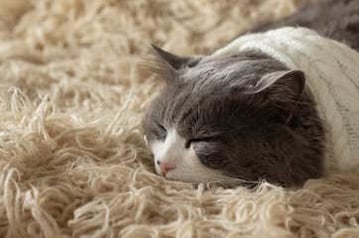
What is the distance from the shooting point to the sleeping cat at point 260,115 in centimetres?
112

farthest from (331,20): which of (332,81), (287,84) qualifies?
(287,84)

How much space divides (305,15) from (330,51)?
0.93 feet

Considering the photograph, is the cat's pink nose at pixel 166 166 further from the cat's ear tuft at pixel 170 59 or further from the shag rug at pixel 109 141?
the cat's ear tuft at pixel 170 59

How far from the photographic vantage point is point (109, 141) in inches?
49.1

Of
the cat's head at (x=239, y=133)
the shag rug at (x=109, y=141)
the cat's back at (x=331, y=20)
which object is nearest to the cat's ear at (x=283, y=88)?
the cat's head at (x=239, y=133)

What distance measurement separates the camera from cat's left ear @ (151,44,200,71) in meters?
1.27

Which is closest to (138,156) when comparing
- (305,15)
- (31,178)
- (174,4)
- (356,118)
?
(31,178)

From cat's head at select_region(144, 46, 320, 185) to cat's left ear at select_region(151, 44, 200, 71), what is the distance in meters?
0.12

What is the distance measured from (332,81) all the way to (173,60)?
0.89ft

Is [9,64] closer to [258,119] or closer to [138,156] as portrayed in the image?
[138,156]

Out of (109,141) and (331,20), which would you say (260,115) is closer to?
(109,141)

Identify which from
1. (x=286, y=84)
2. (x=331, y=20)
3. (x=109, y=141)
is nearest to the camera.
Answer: (x=286, y=84)

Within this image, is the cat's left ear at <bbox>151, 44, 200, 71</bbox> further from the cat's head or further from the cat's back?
the cat's back

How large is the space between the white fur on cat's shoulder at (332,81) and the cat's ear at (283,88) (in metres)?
0.08
